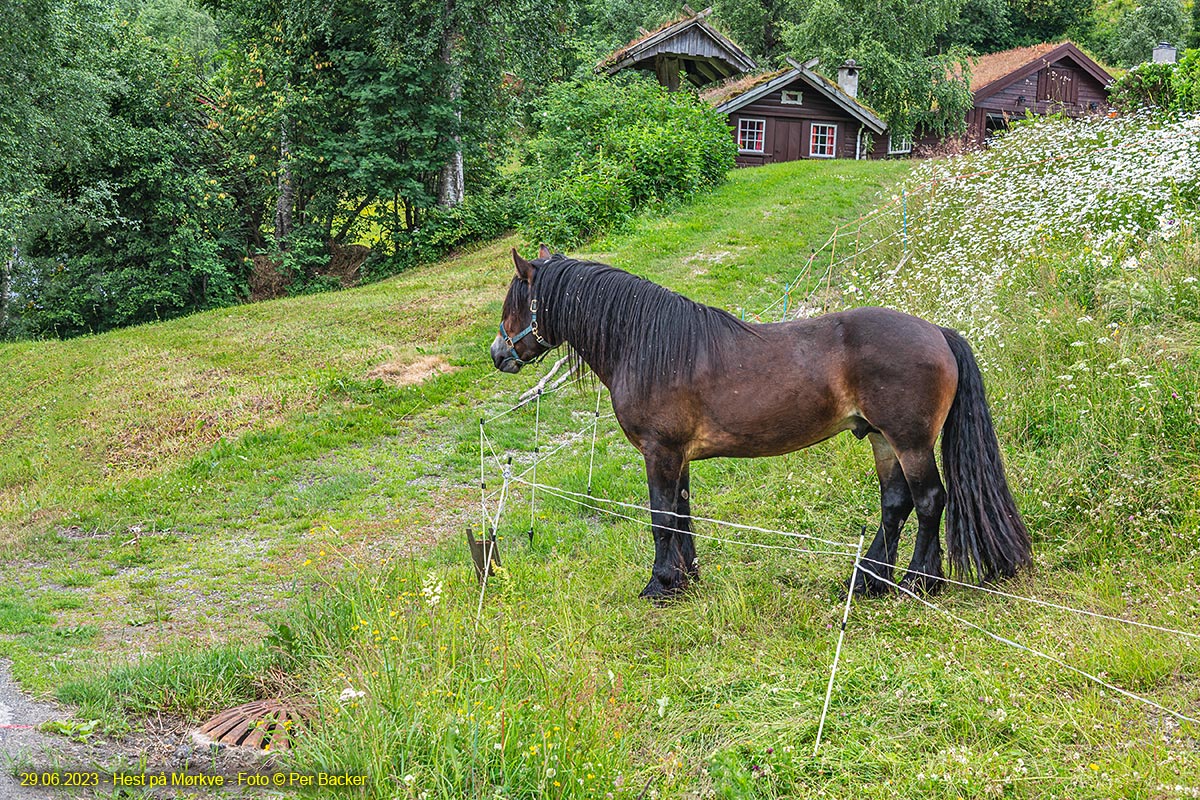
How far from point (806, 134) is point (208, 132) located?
64.1 feet

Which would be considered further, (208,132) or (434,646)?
(208,132)

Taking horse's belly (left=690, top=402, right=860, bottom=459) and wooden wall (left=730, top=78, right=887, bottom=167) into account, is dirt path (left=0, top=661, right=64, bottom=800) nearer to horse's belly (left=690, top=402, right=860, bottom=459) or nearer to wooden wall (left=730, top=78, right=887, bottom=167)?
horse's belly (left=690, top=402, right=860, bottom=459)

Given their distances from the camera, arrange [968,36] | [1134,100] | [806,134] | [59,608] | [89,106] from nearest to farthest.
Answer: [59,608] → [1134,100] → [89,106] → [806,134] → [968,36]

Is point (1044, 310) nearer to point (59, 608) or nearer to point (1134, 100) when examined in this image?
point (59, 608)

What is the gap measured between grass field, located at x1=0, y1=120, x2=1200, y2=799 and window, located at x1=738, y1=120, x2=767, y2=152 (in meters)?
19.2

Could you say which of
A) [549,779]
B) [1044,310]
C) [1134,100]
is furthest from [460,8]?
[549,779]

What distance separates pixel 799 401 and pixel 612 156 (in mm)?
15606

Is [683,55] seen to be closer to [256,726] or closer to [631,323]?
[631,323]

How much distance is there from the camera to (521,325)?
19.0ft

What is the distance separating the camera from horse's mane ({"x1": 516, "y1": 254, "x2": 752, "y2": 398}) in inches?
202

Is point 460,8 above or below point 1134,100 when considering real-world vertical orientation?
above

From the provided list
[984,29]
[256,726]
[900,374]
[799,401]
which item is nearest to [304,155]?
[799,401]

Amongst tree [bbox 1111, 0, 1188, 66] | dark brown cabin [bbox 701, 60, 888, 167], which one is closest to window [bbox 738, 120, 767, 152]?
dark brown cabin [bbox 701, 60, 888, 167]

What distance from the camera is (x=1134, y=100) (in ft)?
55.3
